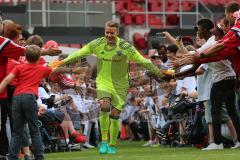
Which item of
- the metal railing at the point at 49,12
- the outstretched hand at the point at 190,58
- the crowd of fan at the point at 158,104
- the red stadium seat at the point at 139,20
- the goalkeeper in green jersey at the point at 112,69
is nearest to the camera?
the outstretched hand at the point at 190,58

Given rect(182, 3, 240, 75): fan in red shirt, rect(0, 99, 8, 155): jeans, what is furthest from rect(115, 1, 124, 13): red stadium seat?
rect(182, 3, 240, 75): fan in red shirt

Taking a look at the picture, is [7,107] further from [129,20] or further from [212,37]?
[129,20]

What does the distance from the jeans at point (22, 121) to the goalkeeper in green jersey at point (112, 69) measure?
4.34 metres

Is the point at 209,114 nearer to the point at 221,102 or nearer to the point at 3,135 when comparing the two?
the point at 221,102

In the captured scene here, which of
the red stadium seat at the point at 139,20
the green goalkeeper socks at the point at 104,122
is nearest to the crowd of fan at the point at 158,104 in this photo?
the green goalkeeper socks at the point at 104,122

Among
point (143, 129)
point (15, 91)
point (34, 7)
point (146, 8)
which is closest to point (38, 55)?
point (15, 91)

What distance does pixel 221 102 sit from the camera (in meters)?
16.3

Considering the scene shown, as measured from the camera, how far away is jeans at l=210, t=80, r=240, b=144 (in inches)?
639

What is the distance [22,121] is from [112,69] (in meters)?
4.70

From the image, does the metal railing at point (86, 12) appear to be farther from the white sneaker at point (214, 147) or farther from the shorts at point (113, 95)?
the white sneaker at point (214, 147)

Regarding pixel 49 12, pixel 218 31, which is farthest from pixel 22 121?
pixel 49 12

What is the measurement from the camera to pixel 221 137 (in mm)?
16656

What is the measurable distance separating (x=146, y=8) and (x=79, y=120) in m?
15.7

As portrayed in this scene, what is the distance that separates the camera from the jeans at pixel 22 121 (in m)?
12.5
